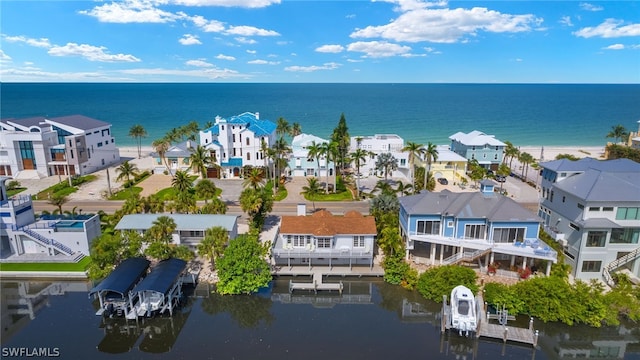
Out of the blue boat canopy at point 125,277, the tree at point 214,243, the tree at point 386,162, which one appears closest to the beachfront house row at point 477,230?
the tree at point 214,243

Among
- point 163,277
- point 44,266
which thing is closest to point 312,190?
point 163,277

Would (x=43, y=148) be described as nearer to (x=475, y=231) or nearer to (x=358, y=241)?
(x=358, y=241)

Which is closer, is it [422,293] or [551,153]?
[422,293]

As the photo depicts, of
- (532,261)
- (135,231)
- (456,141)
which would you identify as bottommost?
(532,261)

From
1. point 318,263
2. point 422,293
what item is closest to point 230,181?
point 318,263

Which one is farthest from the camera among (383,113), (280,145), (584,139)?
(383,113)

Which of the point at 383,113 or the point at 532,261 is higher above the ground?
the point at 383,113

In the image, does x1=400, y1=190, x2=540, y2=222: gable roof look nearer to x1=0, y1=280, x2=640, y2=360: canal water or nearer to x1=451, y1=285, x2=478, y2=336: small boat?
x1=451, y1=285, x2=478, y2=336: small boat

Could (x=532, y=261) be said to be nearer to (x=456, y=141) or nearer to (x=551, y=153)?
(x=456, y=141)
